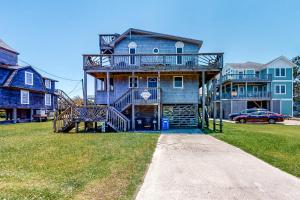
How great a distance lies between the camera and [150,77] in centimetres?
2069

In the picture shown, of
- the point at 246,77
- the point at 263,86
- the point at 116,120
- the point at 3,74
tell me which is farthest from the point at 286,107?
the point at 3,74

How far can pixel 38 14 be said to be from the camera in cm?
2225

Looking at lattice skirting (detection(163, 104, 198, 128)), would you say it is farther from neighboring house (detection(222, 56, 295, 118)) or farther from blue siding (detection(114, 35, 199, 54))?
neighboring house (detection(222, 56, 295, 118))

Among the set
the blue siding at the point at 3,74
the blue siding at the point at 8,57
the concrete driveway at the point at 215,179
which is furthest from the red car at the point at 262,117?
the blue siding at the point at 8,57

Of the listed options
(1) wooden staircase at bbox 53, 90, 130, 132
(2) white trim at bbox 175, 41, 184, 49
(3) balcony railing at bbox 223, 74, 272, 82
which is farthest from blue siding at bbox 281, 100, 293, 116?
(1) wooden staircase at bbox 53, 90, 130, 132

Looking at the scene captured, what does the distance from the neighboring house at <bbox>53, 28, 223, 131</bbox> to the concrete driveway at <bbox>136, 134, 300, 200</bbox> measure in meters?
9.66

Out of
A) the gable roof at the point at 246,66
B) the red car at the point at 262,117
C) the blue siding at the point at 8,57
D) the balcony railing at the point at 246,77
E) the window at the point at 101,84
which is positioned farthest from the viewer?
the gable roof at the point at 246,66

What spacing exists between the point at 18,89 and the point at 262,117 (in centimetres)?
3129

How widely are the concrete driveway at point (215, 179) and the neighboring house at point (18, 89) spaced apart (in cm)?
2788

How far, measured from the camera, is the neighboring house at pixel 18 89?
29.6 meters

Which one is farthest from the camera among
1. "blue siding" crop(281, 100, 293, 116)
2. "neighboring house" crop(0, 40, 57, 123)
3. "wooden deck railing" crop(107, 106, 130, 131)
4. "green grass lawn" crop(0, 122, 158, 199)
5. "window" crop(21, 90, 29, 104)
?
"blue siding" crop(281, 100, 293, 116)

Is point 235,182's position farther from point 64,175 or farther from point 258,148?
point 258,148

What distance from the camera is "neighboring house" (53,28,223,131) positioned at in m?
17.6

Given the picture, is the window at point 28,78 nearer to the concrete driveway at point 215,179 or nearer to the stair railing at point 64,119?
the stair railing at point 64,119
